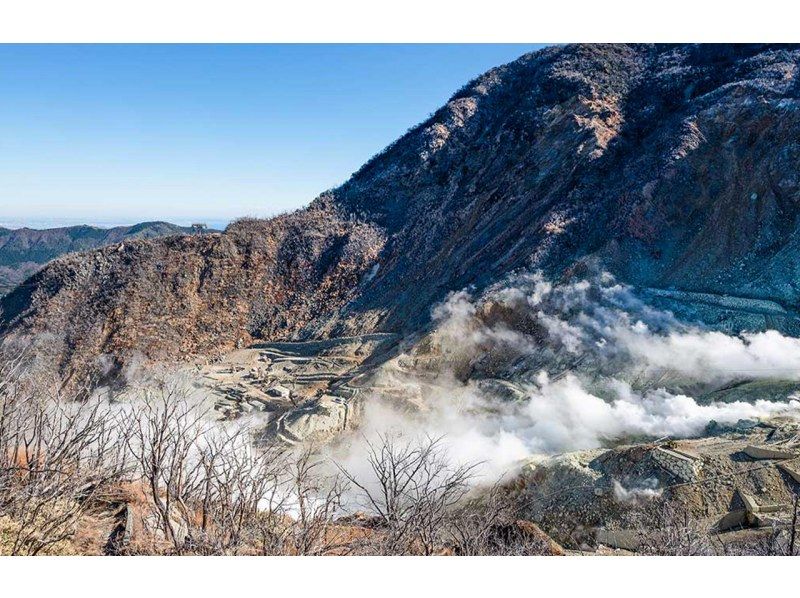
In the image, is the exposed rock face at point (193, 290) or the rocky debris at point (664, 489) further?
the exposed rock face at point (193, 290)

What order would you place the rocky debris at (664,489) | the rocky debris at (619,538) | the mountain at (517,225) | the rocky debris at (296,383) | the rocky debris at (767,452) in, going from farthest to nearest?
1. the mountain at (517,225)
2. the rocky debris at (296,383)
3. the rocky debris at (767,452)
4. the rocky debris at (619,538)
5. the rocky debris at (664,489)

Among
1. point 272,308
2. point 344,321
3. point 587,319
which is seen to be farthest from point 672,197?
point 272,308

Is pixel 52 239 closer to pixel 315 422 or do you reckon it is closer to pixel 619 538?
pixel 315 422

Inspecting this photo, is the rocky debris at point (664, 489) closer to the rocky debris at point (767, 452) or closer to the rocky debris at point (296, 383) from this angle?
the rocky debris at point (767, 452)

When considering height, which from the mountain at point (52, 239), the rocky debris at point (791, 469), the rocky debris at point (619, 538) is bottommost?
the rocky debris at point (619, 538)

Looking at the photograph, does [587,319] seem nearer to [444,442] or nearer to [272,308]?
[444,442]

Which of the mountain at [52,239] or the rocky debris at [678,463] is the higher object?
the mountain at [52,239]

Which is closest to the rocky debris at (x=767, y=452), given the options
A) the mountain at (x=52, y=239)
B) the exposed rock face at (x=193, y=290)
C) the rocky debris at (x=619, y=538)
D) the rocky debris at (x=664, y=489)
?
the rocky debris at (x=664, y=489)
